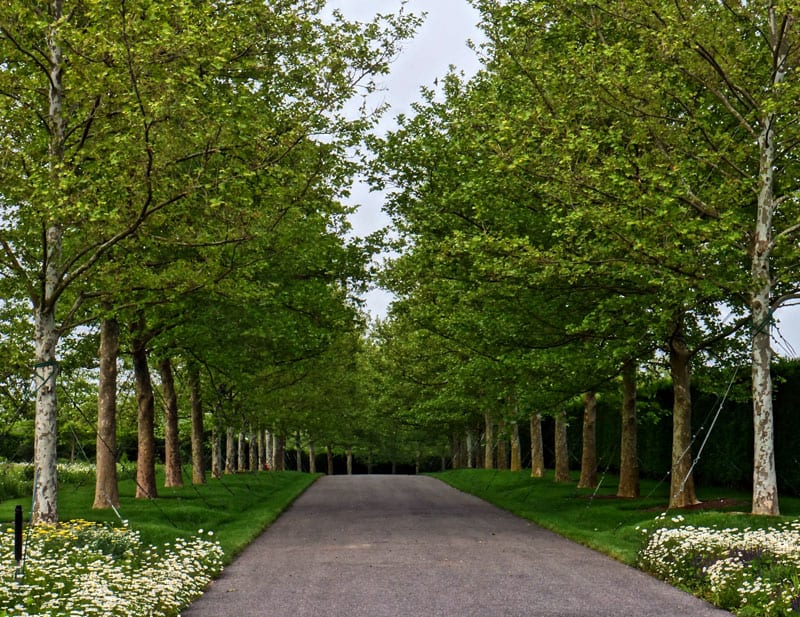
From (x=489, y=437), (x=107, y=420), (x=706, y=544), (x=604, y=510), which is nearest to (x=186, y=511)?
(x=107, y=420)

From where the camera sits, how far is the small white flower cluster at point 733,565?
10.1m

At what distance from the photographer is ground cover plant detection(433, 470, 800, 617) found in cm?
1044

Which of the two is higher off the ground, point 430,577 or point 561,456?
point 561,456

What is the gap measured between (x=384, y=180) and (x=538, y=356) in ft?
32.8

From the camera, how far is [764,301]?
1689 cm

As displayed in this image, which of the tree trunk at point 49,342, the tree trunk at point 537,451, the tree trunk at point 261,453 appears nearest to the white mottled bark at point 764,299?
the tree trunk at point 49,342

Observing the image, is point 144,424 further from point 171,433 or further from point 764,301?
point 764,301

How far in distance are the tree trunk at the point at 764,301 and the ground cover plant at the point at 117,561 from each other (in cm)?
1032

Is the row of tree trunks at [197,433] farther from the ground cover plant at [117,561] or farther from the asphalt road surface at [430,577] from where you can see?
the asphalt road surface at [430,577]

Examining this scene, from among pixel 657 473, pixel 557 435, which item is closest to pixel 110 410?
pixel 557 435

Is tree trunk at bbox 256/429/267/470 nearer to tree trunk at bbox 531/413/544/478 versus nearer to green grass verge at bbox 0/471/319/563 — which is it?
green grass verge at bbox 0/471/319/563

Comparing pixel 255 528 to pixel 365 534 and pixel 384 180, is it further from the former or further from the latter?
pixel 384 180

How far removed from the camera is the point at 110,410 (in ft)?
71.6

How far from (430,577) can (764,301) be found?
9.09m
